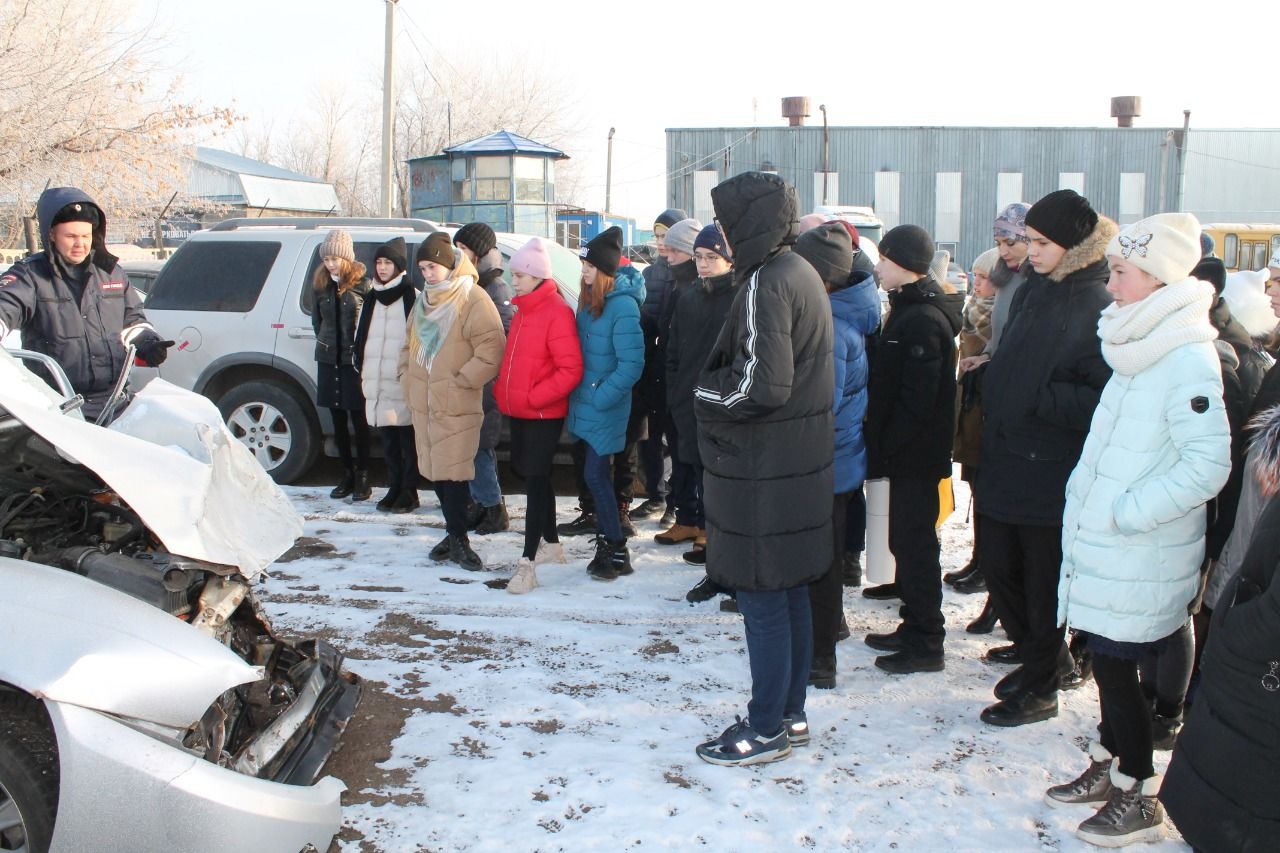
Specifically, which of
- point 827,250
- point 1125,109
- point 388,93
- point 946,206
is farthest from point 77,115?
point 1125,109

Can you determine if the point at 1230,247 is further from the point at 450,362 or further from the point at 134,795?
the point at 134,795

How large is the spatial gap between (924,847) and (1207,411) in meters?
1.61

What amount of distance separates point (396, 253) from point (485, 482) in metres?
1.72

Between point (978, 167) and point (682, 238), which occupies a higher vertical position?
point (978, 167)

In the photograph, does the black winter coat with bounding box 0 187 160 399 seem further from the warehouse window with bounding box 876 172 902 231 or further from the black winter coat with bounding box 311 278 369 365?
the warehouse window with bounding box 876 172 902 231

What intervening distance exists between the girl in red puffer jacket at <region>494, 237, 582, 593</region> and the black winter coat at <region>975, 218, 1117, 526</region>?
244cm

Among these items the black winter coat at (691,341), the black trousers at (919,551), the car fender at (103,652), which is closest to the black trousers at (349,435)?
the black winter coat at (691,341)

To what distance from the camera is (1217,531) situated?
143 inches

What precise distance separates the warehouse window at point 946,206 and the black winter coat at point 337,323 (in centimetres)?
3894

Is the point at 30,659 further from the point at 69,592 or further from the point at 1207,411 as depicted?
the point at 1207,411

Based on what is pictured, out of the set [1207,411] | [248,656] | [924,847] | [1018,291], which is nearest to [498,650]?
[248,656]

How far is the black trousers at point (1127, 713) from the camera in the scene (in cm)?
325

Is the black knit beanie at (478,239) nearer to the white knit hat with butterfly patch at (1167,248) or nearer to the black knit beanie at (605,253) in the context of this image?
the black knit beanie at (605,253)

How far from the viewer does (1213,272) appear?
4387 mm
